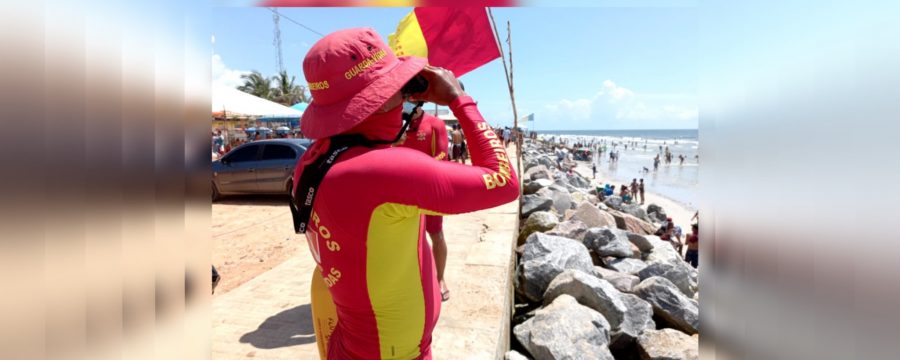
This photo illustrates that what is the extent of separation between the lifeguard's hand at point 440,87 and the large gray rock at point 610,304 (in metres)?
3.62

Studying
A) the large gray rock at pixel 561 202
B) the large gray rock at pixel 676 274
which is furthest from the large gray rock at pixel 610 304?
the large gray rock at pixel 561 202

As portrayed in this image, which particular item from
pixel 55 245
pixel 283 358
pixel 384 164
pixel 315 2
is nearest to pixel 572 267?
pixel 283 358

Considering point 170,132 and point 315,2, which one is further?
point 315,2

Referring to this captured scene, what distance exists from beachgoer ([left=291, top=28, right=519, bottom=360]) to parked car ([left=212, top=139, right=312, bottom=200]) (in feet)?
27.6

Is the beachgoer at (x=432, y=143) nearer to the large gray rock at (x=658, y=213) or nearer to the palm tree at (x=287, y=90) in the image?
the large gray rock at (x=658, y=213)

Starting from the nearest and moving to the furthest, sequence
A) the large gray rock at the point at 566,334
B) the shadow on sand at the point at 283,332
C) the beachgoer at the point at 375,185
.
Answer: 1. the beachgoer at the point at 375,185
2. the shadow on sand at the point at 283,332
3. the large gray rock at the point at 566,334

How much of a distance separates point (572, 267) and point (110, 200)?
17.8 feet

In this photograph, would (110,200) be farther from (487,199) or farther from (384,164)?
(487,199)

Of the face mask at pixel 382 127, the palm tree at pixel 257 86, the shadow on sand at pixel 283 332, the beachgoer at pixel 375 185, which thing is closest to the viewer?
the beachgoer at pixel 375 185

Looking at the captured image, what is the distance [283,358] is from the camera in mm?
2830

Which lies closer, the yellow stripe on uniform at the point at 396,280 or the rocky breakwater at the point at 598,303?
the yellow stripe on uniform at the point at 396,280

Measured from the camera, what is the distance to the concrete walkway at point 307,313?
114 inches

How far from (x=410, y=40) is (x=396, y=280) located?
2428 millimetres

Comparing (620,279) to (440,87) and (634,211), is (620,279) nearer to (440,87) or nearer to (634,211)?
(440,87)
